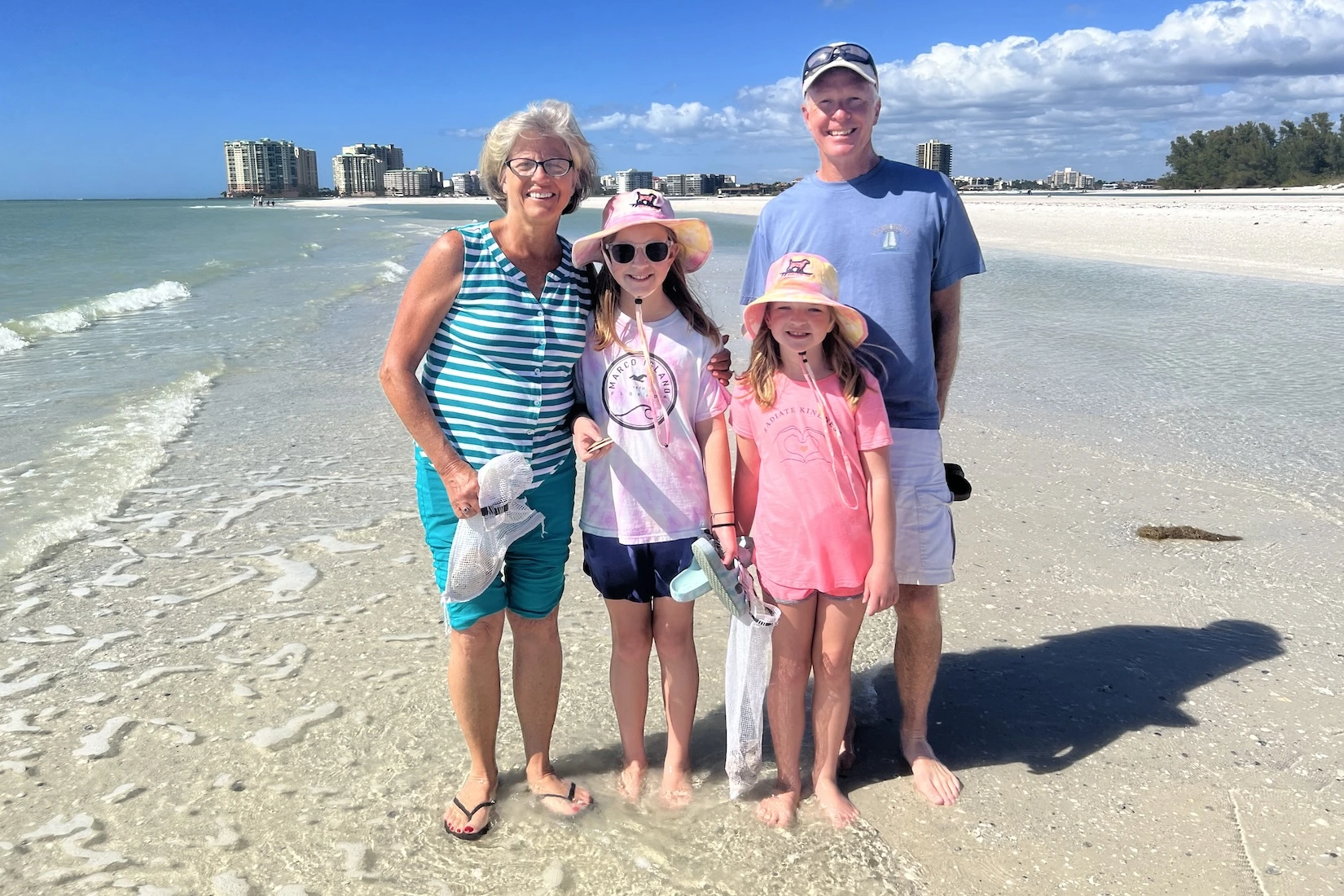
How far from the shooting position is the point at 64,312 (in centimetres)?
1545

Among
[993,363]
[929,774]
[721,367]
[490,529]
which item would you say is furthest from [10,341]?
[929,774]

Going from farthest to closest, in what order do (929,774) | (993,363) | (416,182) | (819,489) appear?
(416,182) → (993,363) → (929,774) → (819,489)

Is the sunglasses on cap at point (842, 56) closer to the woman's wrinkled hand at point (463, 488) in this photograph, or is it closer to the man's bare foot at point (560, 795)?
the woman's wrinkled hand at point (463, 488)

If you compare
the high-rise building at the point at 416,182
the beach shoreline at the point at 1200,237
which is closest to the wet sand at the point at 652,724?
the beach shoreline at the point at 1200,237

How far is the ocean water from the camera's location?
6.50 m

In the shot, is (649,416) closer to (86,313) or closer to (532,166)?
(532,166)

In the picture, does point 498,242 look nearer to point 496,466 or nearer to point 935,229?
point 496,466

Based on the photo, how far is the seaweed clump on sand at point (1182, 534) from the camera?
5090 mm

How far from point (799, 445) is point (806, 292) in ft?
1.49

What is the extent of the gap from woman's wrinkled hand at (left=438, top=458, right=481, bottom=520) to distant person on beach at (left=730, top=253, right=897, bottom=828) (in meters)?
0.82

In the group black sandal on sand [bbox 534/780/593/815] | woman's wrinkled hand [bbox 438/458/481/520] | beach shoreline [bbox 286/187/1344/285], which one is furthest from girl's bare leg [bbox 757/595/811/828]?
beach shoreline [bbox 286/187/1344/285]

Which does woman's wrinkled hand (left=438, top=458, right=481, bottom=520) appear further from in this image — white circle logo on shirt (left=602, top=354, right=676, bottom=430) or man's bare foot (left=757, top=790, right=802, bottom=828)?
man's bare foot (left=757, top=790, right=802, bottom=828)

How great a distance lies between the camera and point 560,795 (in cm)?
308

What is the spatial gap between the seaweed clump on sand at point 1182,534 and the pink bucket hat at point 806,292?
3.14 metres
